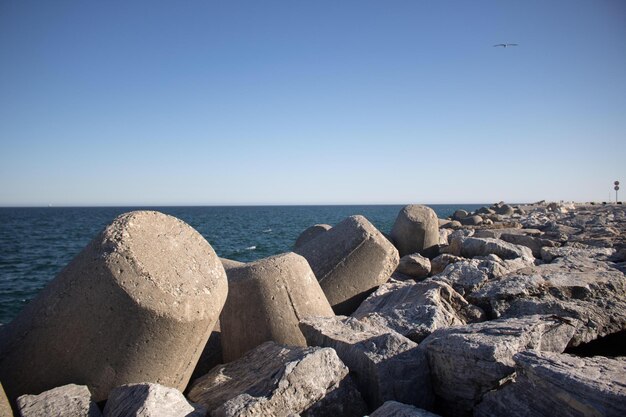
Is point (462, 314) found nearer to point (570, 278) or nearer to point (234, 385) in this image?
point (570, 278)

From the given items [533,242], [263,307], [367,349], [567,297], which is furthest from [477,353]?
[533,242]

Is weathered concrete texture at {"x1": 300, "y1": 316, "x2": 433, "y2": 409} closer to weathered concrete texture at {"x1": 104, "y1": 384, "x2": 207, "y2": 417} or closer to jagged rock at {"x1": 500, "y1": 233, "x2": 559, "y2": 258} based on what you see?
weathered concrete texture at {"x1": 104, "y1": 384, "x2": 207, "y2": 417}

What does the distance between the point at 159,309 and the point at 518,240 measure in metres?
7.38

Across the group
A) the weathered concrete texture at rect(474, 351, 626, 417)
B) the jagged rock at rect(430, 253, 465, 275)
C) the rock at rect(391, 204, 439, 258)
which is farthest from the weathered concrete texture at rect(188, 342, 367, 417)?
the rock at rect(391, 204, 439, 258)

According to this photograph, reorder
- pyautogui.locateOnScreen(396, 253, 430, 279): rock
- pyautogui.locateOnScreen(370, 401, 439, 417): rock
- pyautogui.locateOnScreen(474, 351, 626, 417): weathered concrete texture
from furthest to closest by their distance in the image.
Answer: pyautogui.locateOnScreen(396, 253, 430, 279): rock < pyautogui.locateOnScreen(370, 401, 439, 417): rock < pyautogui.locateOnScreen(474, 351, 626, 417): weathered concrete texture

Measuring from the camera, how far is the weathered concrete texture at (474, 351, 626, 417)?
6.84 feet

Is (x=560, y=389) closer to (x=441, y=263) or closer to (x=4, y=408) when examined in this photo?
(x=4, y=408)

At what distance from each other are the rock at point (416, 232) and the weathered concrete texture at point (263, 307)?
4.51m

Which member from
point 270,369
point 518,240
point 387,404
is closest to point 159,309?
point 270,369

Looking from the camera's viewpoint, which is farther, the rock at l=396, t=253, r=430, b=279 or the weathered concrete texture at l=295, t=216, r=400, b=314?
the rock at l=396, t=253, r=430, b=279

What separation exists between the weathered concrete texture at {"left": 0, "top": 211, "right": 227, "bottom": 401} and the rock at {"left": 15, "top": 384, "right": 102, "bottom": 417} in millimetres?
187

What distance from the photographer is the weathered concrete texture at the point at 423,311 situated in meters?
3.77

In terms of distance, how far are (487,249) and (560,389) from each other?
16.1 ft

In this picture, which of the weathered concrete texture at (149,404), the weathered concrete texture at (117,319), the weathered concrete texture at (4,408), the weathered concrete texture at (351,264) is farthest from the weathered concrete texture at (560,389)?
the weathered concrete texture at (351,264)
